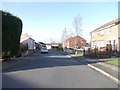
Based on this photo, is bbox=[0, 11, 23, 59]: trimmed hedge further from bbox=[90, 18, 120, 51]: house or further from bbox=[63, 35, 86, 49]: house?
bbox=[63, 35, 86, 49]: house

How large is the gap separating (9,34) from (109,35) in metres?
30.1

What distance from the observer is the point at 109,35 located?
58.8 metres

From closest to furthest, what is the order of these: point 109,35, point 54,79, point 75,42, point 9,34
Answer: point 54,79, point 9,34, point 109,35, point 75,42

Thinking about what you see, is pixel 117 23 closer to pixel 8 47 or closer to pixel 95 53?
pixel 95 53

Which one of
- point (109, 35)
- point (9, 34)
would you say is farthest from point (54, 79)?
point (109, 35)

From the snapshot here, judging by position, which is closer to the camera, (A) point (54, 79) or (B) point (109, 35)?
(A) point (54, 79)

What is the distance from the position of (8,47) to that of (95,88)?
831 inches

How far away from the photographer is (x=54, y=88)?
41.7ft

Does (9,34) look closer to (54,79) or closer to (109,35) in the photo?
(54,79)

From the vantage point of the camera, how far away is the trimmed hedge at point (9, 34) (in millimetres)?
31375

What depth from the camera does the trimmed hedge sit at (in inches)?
1235

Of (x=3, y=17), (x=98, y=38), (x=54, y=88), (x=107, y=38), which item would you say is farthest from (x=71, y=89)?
(x=98, y=38)

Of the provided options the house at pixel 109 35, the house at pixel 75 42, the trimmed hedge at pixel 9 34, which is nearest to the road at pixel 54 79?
the trimmed hedge at pixel 9 34

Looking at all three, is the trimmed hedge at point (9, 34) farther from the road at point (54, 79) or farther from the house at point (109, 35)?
Result: the house at point (109, 35)
